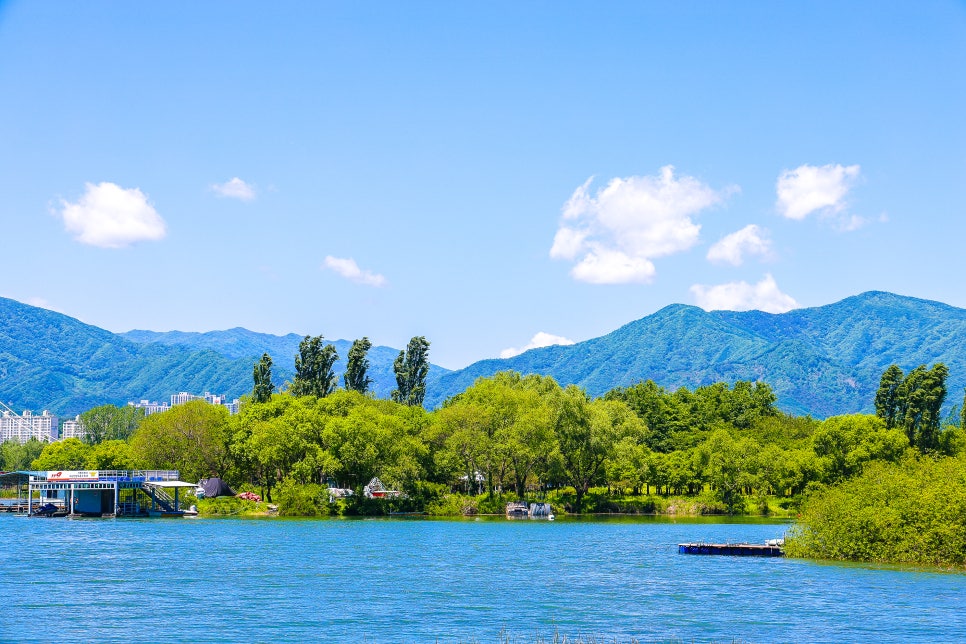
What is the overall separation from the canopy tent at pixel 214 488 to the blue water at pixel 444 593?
37713mm

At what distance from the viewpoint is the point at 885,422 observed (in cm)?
13038

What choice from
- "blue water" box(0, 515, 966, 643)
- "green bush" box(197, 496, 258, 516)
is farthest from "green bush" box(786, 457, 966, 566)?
"green bush" box(197, 496, 258, 516)

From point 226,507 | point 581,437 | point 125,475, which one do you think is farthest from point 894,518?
point 125,475

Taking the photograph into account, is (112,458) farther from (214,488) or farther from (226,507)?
(226,507)

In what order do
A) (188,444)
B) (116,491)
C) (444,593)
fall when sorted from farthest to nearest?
1. (188,444)
2. (116,491)
3. (444,593)

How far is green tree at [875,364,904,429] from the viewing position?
431 feet

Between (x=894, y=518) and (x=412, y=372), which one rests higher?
(x=412, y=372)

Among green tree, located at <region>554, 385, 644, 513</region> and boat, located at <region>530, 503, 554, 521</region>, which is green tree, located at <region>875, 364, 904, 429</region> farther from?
boat, located at <region>530, 503, 554, 521</region>

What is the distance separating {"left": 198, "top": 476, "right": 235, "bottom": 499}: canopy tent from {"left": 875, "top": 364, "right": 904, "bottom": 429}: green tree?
3140 inches

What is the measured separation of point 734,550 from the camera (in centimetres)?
7112

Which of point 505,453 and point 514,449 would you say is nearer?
point 514,449

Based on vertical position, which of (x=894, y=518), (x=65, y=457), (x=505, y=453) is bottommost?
(x=894, y=518)

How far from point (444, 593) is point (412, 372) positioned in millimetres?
114491

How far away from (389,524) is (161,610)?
5592 centimetres
